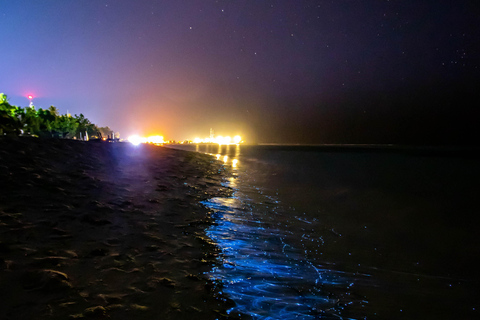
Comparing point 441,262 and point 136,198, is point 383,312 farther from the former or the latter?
point 136,198

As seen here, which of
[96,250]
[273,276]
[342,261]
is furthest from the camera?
[342,261]

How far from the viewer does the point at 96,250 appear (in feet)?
17.4

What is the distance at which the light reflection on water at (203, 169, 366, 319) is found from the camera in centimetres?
416

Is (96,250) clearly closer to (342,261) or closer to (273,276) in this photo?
(273,276)

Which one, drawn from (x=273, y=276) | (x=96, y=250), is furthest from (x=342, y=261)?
(x=96, y=250)

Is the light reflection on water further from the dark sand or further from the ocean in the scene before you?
the dark sand

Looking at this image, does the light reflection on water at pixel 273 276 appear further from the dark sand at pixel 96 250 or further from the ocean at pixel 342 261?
the dark sand at pixel 96 250

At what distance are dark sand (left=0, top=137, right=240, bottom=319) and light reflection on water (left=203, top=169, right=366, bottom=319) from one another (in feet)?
1.39

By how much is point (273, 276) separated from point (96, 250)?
3.74m

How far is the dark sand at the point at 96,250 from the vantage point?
3.74 meters

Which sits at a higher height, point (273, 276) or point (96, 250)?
point (96, 250)

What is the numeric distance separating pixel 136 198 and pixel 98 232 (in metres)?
3.80

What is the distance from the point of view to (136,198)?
392 inches

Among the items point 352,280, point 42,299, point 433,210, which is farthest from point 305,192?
point 42,299
